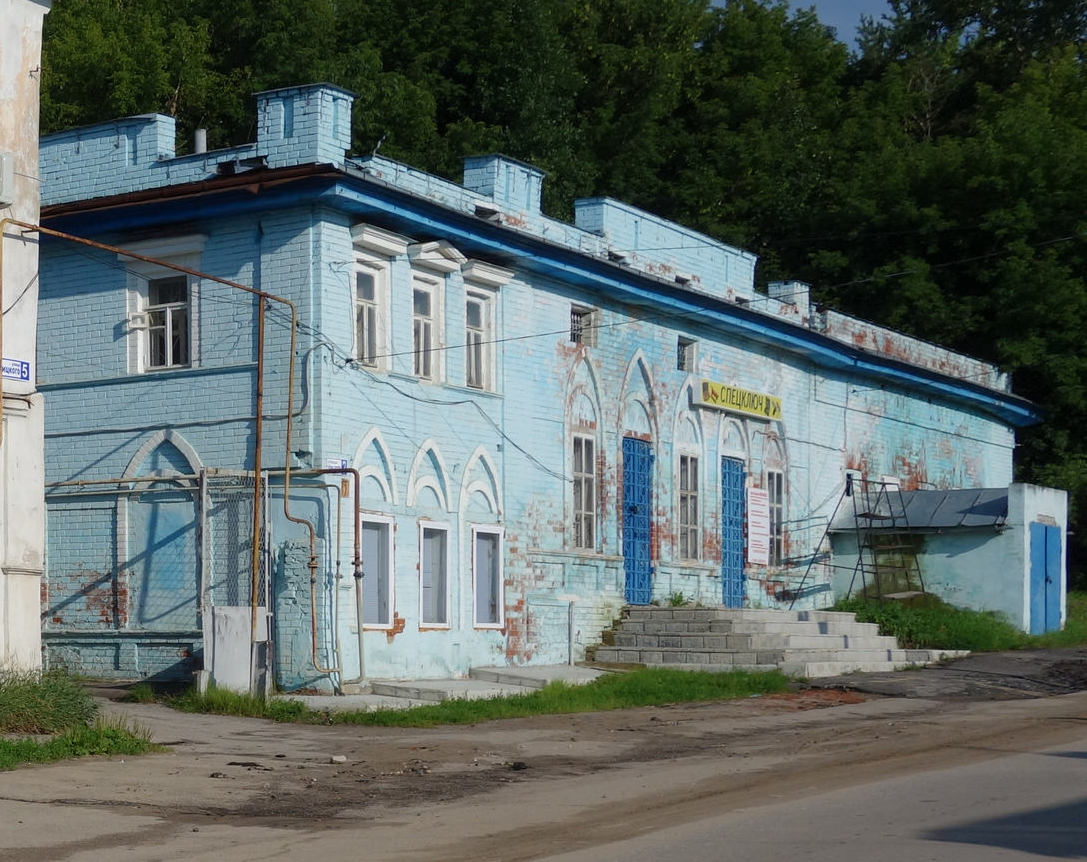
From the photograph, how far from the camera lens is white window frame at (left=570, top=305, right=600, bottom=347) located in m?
25.3

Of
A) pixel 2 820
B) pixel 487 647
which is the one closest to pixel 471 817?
pixel 2 820

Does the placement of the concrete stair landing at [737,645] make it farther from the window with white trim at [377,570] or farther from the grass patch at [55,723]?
the grass patch at [55,723]

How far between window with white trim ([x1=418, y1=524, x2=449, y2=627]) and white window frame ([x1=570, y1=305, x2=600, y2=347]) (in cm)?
457

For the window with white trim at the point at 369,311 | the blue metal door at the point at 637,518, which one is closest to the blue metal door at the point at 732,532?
the blue metal door at the point at 637,518

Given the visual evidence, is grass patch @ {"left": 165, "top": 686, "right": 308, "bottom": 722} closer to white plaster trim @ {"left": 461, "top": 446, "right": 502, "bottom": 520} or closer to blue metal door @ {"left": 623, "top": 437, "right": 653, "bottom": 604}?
white plaster trim @ {"left": 461, "top": 446, "right": 502, "bottom": 520}

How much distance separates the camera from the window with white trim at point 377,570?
20734 millimetres

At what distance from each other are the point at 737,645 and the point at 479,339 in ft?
19.5

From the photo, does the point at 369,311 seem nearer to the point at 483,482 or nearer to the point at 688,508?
the point at 483,482

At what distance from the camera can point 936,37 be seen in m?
61.5

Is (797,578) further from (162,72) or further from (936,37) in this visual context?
(936,37)

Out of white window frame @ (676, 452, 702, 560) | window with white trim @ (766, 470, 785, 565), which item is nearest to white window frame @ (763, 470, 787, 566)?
window with white trim @ (766, 470, 785, 565)

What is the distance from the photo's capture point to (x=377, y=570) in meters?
21.0

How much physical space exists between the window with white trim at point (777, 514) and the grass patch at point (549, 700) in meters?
7.28

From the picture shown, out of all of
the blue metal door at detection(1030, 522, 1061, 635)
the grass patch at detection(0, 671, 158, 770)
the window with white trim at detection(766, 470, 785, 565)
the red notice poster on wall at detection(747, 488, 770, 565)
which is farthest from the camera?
the blue metal door at detection(1030, 522, 1061, 635)
